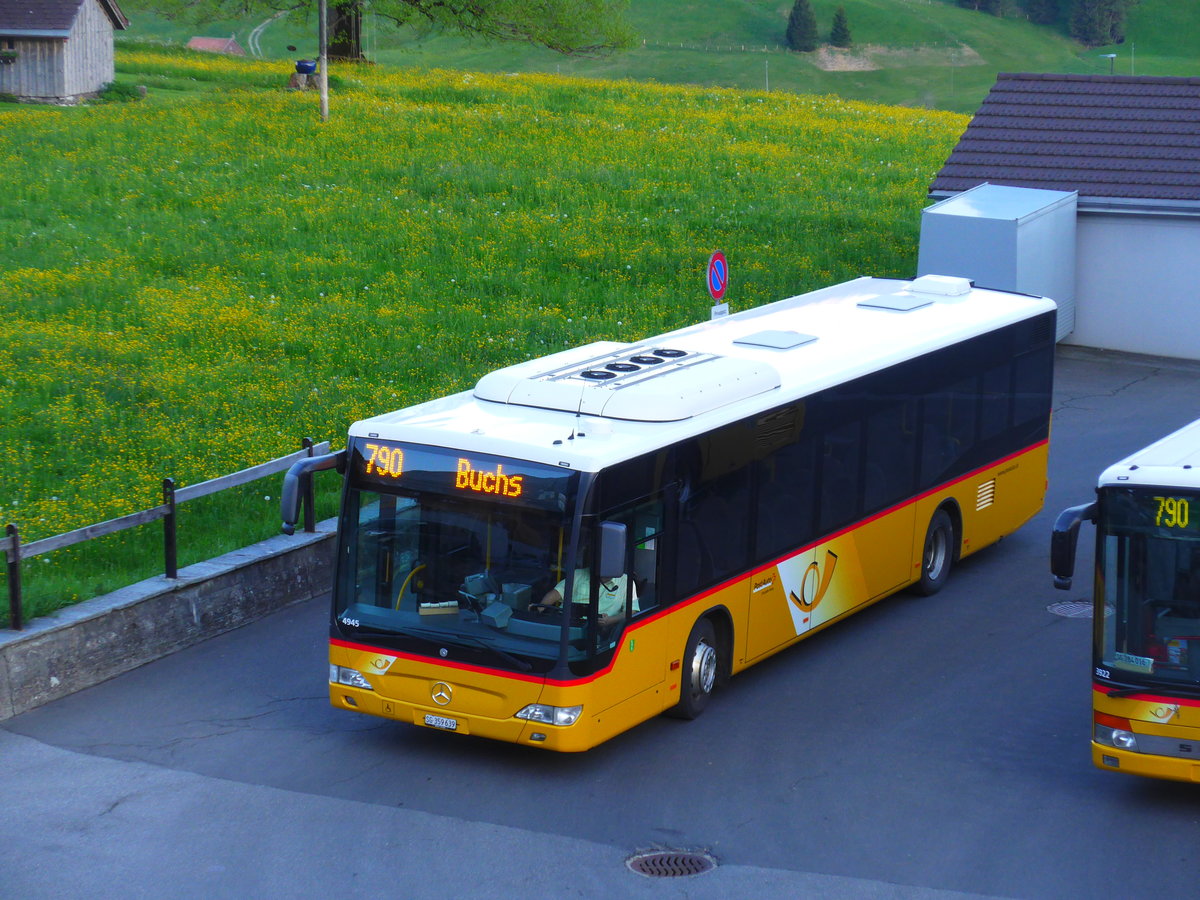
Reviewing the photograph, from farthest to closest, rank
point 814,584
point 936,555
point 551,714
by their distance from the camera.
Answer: point 936,555 < point 814,584 < point 551,714

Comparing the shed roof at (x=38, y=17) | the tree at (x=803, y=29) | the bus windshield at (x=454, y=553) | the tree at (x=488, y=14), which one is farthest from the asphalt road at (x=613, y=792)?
the tree at (x=803, y=29)

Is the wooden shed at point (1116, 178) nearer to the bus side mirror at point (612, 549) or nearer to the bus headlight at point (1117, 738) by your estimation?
the bus headlight at point (1117, 738)

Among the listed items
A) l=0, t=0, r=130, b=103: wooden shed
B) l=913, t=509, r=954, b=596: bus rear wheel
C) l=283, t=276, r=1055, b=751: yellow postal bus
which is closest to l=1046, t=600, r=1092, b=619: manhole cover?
l=913, t=509, r=954, b=596: bus rear wheel

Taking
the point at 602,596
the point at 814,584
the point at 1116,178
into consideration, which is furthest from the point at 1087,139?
the point at 602,596

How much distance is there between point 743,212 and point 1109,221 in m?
7.48

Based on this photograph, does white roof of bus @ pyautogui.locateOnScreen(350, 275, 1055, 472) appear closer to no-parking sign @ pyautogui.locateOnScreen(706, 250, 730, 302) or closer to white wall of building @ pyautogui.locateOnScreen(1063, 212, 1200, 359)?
no-parking sign @ pyautogui.locateOnScreen(706, 250, 730, 302)

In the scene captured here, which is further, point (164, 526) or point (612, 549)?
point (164, 526)

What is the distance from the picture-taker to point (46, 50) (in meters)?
41.9

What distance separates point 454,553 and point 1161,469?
4400 millimetres

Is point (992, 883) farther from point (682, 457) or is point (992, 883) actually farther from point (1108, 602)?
point (682, 457)

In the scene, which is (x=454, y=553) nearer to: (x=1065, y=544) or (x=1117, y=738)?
(x=1065, y=544)

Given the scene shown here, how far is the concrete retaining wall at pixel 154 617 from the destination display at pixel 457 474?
113 inches

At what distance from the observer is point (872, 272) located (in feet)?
87.1

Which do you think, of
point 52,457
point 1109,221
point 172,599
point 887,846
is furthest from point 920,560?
point 1109,221
